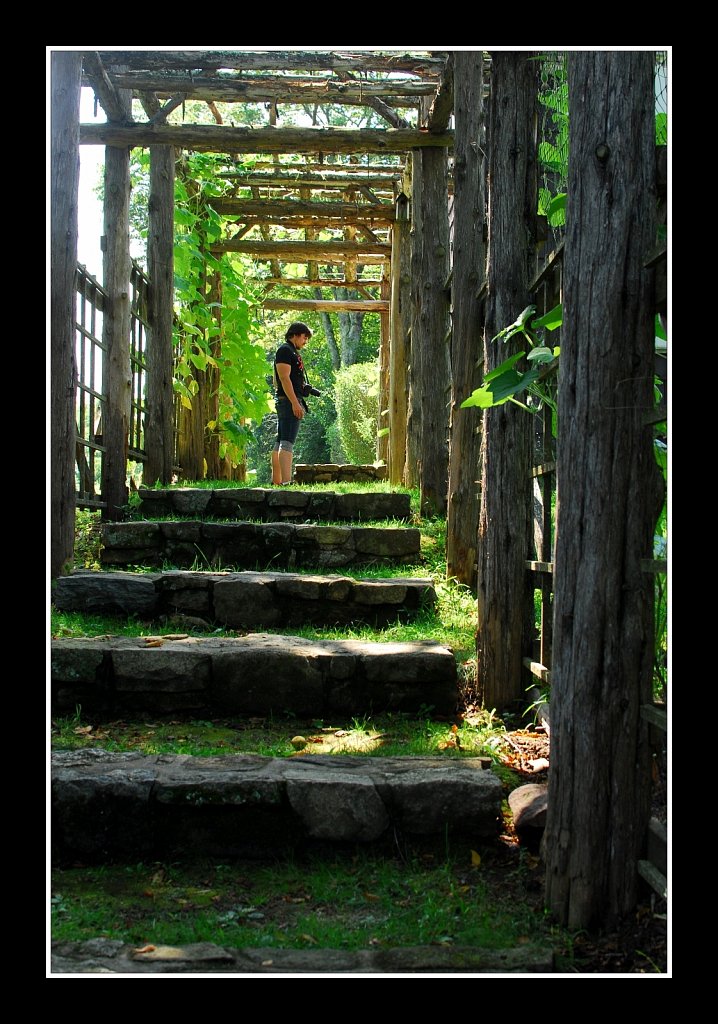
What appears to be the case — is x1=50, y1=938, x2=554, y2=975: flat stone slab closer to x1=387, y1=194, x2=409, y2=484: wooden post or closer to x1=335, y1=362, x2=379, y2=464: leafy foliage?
x1=387, y1=194, x2=409, y2=484: wooden post

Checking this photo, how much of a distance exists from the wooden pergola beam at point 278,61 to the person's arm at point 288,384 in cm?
228

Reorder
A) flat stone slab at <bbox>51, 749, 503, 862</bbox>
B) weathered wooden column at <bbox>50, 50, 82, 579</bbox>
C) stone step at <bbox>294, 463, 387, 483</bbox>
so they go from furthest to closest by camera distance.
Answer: stone step at <bbox>294, 463, 387, 483</bbox> → weathered wooden column at <bbox>50, 50, 82, 579</bbox> → flat stone slab at <bbox>51, 749, 503, 862</bbox>

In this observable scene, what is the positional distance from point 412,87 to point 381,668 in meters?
Answer: 5.01

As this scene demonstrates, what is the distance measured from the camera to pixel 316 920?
7.79 ft

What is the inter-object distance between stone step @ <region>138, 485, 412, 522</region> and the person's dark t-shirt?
203 cm

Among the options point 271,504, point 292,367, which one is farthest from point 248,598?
point 292,367

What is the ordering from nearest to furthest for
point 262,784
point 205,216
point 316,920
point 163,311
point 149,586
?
1. point 316,920
2. point 262,784
3. point 149,586
4. point 163,311
5. point 205,216

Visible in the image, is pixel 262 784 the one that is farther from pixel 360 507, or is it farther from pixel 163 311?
pixel 163 311

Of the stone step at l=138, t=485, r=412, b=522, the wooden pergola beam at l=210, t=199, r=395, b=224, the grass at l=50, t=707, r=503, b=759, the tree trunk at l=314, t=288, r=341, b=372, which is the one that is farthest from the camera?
the tree trunk at l=314, t=288, r=341, b=372

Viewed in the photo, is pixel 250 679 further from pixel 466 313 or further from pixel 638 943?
pixel 466 313

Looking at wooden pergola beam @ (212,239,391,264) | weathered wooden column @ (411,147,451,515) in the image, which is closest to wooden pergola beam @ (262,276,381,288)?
wooden pergola beam @ (212,239,391,264)

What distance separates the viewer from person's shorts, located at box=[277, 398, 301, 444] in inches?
316

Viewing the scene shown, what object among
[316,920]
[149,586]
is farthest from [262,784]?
[149,586]

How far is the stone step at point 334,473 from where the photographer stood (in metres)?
12.6
